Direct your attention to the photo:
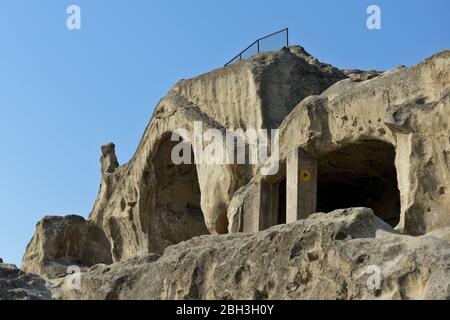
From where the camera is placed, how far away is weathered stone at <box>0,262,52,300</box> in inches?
421

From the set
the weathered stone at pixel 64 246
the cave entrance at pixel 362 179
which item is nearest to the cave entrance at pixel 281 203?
the cave entrance at pixel 362 179

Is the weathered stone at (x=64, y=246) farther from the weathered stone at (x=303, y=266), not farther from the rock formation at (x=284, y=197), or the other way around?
the weathered stone at (x=303, y=266)

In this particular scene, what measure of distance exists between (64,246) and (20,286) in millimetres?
13305

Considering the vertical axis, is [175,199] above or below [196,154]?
below

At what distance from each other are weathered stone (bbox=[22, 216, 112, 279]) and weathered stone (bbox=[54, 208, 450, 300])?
1249 centimetres

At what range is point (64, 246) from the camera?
955 inches

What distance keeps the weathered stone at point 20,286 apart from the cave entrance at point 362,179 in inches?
279

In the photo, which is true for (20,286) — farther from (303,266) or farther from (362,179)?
(362,179)

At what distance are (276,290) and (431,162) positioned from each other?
17.0ft

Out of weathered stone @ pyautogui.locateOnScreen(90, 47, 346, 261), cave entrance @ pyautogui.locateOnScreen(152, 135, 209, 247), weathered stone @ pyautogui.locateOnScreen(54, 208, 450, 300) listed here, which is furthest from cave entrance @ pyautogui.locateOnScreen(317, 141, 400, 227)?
weathered stone @ pyautogui.locateOnScreen(54, 208, 450, 300)

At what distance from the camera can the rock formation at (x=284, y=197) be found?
9305 mm

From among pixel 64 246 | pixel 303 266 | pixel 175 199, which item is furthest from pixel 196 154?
pixel 303 266

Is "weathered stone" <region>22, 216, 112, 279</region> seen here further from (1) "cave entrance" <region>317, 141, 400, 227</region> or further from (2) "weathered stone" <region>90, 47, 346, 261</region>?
(1) "cave entrance" <region>317, 141, 400, 227</region>
